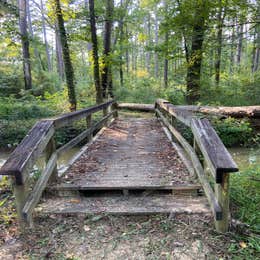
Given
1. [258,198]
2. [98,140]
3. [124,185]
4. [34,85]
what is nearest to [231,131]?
[98,140]

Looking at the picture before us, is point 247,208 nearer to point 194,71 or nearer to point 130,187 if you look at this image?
point 130,187

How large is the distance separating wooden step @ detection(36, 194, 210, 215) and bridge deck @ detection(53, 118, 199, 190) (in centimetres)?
15

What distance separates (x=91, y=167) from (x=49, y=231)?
66.2 inches

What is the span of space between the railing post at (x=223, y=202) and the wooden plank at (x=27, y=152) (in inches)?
73.8

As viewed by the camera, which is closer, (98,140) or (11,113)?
(98,140)

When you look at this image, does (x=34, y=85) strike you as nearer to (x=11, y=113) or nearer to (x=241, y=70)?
(x=11, y=113)

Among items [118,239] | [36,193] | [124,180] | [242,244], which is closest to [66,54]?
[124,180]

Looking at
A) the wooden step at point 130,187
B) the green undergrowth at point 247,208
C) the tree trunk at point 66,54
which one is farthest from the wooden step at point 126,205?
the tree trunk at point 66,54

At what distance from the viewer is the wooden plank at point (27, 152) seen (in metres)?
2.11

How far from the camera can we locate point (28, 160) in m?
2.28

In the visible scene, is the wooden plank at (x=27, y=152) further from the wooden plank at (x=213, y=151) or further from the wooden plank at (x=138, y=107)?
the wooden plank at (x=138, y=107)

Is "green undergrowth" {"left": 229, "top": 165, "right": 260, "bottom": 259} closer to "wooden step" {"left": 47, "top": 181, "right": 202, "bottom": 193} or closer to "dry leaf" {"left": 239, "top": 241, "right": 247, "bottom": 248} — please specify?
"dry leaf" {"left": 239, "top": 241, "right": 247, "bottom": 248}

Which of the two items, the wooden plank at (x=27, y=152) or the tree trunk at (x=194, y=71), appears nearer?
the wooden plank at (x=27, y=152)

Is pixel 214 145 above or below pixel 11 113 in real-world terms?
above
